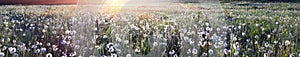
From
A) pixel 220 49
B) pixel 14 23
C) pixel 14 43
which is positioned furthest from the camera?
pixel 14 23

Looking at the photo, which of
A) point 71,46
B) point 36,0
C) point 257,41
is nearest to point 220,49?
point 257,41

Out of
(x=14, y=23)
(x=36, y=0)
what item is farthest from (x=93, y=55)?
(x=36, y=0)

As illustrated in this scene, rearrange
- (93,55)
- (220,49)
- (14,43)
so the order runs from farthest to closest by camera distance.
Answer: (14,43)
(220,49)
(93,55)

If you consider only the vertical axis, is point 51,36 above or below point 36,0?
above

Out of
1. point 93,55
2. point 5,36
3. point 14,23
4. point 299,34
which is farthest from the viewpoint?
point 14,23

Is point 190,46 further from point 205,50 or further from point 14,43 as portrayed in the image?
point 14,43

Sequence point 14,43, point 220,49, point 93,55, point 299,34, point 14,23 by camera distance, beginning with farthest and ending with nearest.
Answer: point 14,23 < point 299,34 < point 14,43 < point 220,49 < point 93,55

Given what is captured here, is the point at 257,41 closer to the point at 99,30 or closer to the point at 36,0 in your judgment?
the point at 99,30

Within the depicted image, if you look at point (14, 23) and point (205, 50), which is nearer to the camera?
point (205, 50)

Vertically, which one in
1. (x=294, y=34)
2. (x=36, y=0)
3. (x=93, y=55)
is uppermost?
(x=93, y=55)
